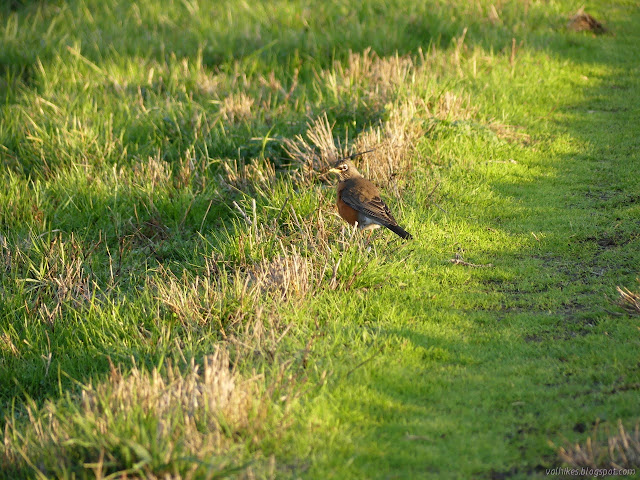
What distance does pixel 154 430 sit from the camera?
3801mm

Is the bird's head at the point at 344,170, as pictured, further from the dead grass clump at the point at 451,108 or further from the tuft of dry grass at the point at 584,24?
the tuft of dry grass at the point at 584,24

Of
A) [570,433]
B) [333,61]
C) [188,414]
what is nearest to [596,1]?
[333,61]

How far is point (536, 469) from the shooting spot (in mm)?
3781

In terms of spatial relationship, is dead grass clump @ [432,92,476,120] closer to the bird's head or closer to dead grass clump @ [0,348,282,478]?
the bird's head

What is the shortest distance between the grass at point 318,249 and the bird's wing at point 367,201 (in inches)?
10.5

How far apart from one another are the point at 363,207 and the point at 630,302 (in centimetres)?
247

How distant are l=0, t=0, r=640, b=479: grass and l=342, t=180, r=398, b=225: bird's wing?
266 mm

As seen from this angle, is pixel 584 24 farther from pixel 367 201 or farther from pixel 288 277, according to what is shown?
pixel 288 277

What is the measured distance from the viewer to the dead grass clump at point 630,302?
16.9 ft

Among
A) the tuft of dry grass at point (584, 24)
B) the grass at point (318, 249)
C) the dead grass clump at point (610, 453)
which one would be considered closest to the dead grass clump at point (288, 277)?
the grass at point (318, 249)

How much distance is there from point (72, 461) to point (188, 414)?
68cm

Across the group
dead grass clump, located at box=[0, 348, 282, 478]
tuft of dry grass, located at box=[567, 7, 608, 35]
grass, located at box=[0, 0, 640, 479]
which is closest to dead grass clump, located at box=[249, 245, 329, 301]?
grass, located at box=[0, 0, 640, 479]

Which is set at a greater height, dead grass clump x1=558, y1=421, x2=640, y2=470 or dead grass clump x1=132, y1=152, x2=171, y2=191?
dead grass clump x1=558, y1=421, x2=640, y2=470

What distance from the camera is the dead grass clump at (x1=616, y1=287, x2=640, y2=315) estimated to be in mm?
5152
